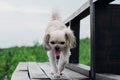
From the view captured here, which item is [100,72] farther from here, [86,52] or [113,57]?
[86,52]

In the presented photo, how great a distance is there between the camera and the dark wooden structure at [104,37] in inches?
215

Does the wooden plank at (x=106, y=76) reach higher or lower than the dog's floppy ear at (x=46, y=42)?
lower

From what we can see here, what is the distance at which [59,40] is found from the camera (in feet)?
16.9

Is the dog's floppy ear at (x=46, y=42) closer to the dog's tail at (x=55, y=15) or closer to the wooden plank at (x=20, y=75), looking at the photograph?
the wooden plank at (x=20, y=75)

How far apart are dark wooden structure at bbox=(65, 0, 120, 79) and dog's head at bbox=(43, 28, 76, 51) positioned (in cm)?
31

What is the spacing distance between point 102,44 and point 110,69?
1.07ft

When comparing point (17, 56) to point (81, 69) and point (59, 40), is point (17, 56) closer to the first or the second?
point (81, 69)

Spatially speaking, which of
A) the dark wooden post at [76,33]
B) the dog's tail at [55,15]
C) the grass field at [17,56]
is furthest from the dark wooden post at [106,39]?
the grass field at [17,56]

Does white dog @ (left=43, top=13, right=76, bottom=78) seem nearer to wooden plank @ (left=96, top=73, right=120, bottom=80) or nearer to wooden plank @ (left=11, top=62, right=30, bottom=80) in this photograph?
wooden plank @ (left=11, top=62, right=30, bottom=80)

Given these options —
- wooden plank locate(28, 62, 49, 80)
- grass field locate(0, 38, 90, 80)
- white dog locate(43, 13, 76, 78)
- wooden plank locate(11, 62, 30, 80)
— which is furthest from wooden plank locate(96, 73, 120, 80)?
grass field locate(0, 38, 90, 80)

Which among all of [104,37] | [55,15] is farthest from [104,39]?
[55,15]

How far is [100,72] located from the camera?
5461 millimetres

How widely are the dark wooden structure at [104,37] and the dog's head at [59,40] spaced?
1.03ft

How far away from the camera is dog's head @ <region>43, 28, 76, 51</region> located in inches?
203
